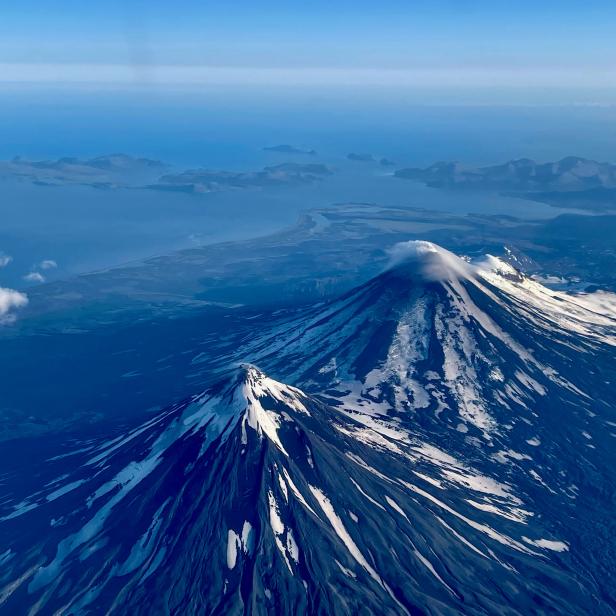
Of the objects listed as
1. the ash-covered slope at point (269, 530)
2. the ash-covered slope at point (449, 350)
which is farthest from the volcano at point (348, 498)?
the ash-covered slope at point (449, 350)

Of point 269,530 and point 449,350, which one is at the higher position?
point 269,530

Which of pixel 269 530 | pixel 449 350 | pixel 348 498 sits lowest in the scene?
pixel 449 350

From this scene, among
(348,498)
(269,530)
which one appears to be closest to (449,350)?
(348,498)

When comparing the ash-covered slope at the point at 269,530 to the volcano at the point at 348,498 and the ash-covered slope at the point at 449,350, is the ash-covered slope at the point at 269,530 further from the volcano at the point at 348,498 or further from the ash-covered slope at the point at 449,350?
the ash-covered slope at the point at 449,350

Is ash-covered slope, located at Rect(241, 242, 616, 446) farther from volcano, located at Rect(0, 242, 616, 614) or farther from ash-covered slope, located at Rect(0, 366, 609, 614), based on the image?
ash-covered slope, located at Rect(0, 366, 609, 614)

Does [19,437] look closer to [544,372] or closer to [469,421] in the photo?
[469,421]

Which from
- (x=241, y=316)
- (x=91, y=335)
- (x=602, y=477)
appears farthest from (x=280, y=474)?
(x=91, y=335)

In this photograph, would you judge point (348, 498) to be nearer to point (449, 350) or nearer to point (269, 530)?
point (269, 530)
